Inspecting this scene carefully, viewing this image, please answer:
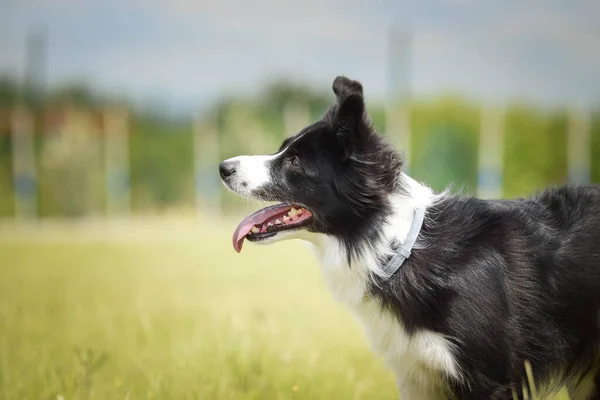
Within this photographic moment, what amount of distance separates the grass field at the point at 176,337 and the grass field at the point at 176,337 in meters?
0.01

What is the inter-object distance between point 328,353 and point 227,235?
13.3 m

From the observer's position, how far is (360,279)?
3.23 metres

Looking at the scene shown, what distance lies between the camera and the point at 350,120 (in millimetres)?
3240

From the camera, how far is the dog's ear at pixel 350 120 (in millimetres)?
3168

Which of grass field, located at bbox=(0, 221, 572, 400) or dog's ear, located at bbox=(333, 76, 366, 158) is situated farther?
grass field, located at bbox=(0, 221, 572, 400)

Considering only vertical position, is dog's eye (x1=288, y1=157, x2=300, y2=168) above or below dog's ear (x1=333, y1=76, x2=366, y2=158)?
below

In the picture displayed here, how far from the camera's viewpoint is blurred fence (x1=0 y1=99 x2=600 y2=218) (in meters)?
21.5

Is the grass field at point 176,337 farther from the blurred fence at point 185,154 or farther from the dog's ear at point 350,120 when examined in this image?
the blurred fence at point 185,154

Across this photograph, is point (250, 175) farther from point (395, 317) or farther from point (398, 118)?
point (398, 118)

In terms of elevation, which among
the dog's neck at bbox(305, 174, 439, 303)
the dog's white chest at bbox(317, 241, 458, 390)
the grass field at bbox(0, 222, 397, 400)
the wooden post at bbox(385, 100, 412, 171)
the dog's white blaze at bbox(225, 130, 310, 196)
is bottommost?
the grass field at bbox(0, 222, 397, 400)

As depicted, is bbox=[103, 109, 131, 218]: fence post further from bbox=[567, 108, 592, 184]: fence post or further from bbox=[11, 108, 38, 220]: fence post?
bbox=[567, 108, 592, 184]: fence post

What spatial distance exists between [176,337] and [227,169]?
119 inches

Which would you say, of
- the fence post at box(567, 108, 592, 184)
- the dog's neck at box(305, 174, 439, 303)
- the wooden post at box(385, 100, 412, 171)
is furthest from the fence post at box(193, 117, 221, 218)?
the dog's neck at box(305, 174, 439, 303)

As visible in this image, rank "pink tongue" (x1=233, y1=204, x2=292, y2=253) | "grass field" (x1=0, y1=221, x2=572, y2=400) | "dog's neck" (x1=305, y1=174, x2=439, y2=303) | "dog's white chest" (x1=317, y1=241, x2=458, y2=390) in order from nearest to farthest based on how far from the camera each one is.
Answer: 1. "dog's white chest" (x1=317, y1=241, x2=458, y2=390)
2. "dog's neck" (x1=305, y1=174, x2=439, y2=303)
3. "pink tongue" (x1=233, y1=204, x2=292, y2=253)
4. "grass field" (x1=0, y1=221, x2=572, y2=400)
